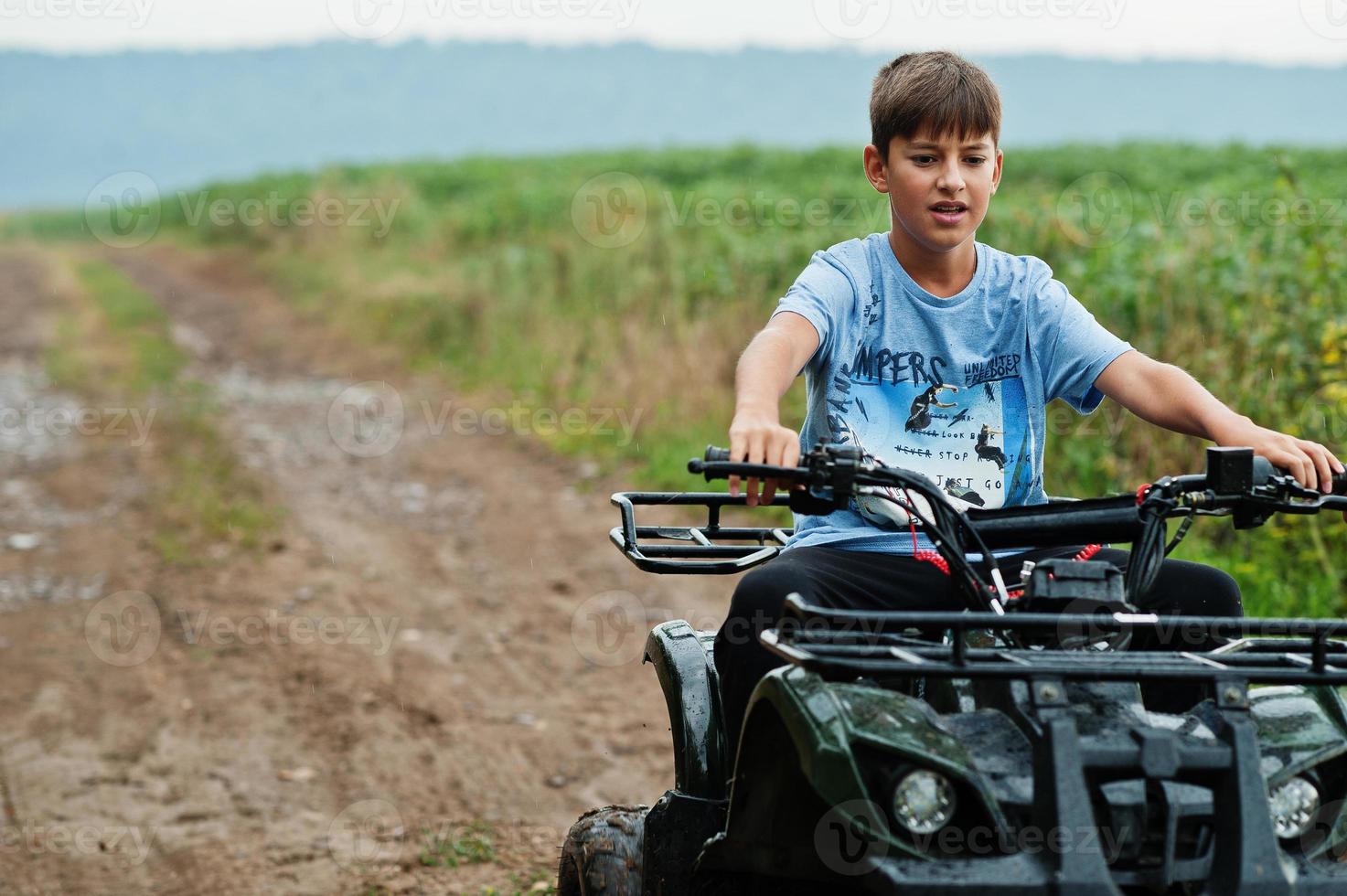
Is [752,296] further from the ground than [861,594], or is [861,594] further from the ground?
[752,296]

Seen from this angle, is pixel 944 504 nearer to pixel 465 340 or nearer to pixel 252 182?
pixel 465 340

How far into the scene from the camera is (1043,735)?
6.50ft

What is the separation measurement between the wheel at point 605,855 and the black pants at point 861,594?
1.75ft

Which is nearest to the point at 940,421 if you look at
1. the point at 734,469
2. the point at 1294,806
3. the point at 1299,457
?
the point at 1299,457

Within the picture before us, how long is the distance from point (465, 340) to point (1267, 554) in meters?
9.80

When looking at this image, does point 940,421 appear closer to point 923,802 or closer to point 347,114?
point 923,802

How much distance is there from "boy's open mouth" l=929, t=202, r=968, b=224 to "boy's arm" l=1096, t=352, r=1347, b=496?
46cm

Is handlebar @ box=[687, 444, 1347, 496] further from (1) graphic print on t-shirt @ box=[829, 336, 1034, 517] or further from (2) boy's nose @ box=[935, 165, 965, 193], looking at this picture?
(2) boy's nose @ box=[935, 165, 965, 193]

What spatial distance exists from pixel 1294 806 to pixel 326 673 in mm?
4591

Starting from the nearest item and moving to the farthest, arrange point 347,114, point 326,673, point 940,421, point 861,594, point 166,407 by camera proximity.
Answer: point 861,594 → point 940,421 → point 326,673 → point 166,407 → point 347,114

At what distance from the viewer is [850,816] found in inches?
80.6

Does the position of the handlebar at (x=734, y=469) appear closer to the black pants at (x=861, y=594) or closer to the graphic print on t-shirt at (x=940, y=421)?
the black pants at (x=861, y=594)

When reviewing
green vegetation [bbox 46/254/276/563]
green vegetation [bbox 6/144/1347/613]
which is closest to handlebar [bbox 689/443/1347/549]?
green vegetation [bbox 6/144/1347/613]

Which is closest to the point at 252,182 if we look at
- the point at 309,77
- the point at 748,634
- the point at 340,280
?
the point at 340,280
